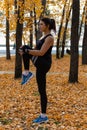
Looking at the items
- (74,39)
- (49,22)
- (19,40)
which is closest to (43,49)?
(49,22)

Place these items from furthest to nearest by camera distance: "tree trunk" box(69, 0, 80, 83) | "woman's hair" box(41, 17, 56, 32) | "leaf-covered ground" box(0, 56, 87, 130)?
"tree trunk" box(69, 0, 80, 83)
"leaf-covered ground" box(0, 56, 87, 130)
"woman's hair" box(41, 17, 56, 32)

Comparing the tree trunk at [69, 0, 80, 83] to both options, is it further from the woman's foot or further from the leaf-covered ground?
the woman's foot

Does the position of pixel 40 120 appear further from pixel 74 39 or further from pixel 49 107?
pixel 74 39

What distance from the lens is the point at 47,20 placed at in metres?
6.56

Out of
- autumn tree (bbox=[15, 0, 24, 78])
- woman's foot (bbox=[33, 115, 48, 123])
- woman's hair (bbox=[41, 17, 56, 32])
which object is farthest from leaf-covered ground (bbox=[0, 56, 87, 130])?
autumn tree (bbox=[15, 0, 24, 78])

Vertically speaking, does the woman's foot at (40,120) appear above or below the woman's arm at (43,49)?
below

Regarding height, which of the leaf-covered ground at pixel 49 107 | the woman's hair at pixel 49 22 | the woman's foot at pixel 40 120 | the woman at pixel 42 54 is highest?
the woman's hair at pixel 49 22

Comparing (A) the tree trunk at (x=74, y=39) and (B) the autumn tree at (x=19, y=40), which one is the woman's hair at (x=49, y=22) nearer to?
(A) the tree trunk at (x=74, y=39)

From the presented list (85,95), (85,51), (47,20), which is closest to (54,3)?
(85,51)

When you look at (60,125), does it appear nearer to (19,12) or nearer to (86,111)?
(86,111)

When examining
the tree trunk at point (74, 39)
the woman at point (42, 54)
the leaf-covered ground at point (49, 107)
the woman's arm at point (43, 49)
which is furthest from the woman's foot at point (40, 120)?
the tree trunk at point (74, 39)

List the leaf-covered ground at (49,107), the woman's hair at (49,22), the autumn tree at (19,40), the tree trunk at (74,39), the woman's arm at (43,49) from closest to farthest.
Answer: the woman's arm at (43,49) < the woman's hair at (49,22) < the leaf-covered ground at (49,107) < the tree trunk at (74,39) < the autumn tree at (19,40)

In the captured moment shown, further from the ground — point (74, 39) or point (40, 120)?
point (74, 39)

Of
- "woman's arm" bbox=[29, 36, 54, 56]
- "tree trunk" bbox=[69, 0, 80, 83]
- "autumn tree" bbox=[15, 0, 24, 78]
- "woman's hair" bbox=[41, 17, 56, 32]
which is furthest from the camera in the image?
"autumn tree" bbox=[15, 0, 24, 78]
